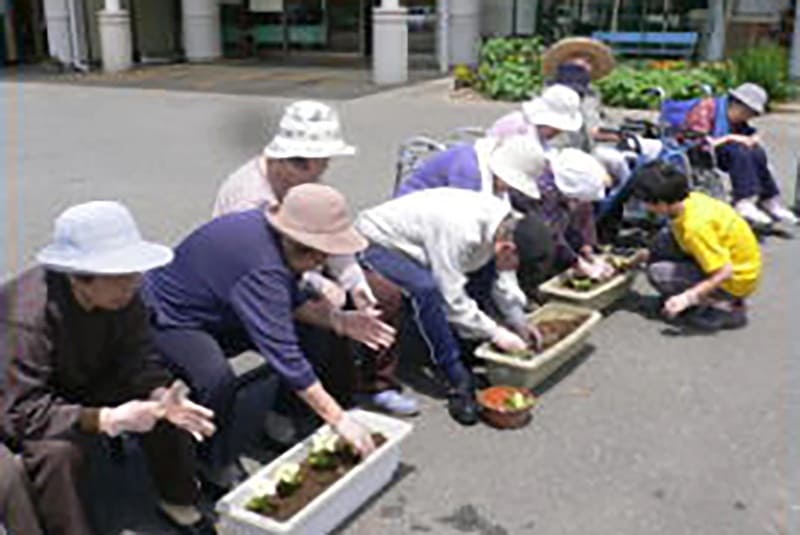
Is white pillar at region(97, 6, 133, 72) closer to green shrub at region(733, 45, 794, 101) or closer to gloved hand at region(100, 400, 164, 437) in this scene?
green shrub at region(733, 45, 794, 101)

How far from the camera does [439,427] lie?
407cm

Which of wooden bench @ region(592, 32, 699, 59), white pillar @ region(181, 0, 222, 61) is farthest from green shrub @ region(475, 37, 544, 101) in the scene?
white pillar @ region(181, 0, 222, 61)

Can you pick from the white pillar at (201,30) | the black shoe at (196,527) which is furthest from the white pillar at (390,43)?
the black shoe at (196,527)

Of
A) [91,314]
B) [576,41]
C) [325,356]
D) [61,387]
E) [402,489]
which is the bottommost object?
[402,489]

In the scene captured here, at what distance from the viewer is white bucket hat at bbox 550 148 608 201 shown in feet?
16.4

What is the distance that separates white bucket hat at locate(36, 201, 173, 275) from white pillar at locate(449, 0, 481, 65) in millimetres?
15859

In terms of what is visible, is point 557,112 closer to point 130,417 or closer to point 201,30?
point 130,417

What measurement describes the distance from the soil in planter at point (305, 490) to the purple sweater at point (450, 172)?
4.92ft

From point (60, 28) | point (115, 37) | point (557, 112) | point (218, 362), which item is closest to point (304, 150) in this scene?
point (218, 362)

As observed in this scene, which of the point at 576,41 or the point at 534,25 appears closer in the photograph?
the point at 576,41

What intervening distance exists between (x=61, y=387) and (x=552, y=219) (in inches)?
129

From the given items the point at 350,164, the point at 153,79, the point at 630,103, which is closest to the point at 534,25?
the point at 630,103

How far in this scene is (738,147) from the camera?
6.96 meters

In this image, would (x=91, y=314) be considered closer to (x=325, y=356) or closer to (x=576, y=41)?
(x=325, y=356)
